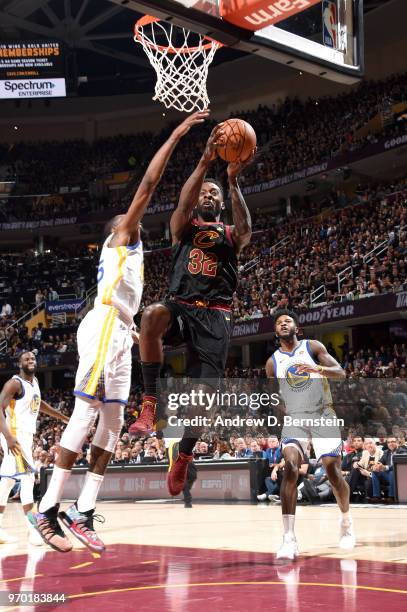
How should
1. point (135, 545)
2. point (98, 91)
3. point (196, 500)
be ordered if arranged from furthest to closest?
point (98, 91), point (196, 500), point (135, 545)

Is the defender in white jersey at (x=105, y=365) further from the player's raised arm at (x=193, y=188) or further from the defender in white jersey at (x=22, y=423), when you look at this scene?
the defender in white jersey at (x=22, y=423)

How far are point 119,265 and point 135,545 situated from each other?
429 cm

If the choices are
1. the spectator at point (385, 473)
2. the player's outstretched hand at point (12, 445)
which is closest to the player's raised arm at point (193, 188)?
the player's outstretched hand at point (12, 445)

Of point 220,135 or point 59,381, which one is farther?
point 59,381

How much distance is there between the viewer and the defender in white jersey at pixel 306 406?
8.29 meters

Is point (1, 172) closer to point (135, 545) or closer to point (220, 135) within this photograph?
point (135, 545)

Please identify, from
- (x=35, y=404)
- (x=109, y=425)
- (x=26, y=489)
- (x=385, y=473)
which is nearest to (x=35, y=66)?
(x=385, y=473)

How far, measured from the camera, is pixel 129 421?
2359 centimetres

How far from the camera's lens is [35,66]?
31.0m

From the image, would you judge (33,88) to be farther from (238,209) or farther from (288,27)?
(238,209)

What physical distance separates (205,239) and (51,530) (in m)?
2.43

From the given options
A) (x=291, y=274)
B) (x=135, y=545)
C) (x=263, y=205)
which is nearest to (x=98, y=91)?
(x=263, y=205)

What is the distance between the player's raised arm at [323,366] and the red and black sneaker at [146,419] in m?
2.15

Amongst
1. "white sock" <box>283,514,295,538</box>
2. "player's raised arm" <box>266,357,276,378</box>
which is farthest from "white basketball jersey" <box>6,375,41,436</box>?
"white sock" <box>283,514,295,538</box>
